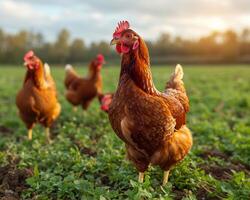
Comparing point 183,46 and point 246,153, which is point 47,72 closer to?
point 246,153

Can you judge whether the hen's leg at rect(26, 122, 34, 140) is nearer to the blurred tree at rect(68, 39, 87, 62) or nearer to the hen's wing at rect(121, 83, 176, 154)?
the hen's wing at rect(121, 83, 176, 154)

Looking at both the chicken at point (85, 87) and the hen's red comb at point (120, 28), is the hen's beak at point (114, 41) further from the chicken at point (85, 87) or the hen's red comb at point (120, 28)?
the chicken at point (85, 87)

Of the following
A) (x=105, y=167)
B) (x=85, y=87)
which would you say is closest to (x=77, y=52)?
(x=85, y=87)

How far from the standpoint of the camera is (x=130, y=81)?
369 cm

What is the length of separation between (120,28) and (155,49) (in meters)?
57.9

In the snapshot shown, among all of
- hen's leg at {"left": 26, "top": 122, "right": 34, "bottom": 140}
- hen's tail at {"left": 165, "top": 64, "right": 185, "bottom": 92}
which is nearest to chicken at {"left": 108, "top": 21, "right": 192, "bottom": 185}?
hen's tail at {"left": 165, "top": 64, "right": 185, "bottom": 92}

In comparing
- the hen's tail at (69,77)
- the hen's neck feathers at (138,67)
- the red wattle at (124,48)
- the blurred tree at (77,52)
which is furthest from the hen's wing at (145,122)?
the blurred tree at (77,52)

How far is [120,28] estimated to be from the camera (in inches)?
147

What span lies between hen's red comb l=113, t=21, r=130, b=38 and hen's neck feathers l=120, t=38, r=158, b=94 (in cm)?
20

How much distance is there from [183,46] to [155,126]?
58.6 metres

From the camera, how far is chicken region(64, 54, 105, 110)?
343 inches

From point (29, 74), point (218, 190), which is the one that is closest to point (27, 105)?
point (29, 74)

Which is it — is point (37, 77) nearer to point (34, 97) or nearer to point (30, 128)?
point (34, 97)

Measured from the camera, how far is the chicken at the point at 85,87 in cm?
872
